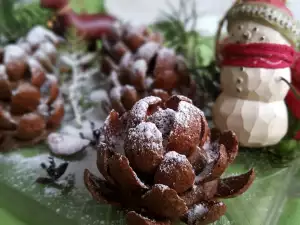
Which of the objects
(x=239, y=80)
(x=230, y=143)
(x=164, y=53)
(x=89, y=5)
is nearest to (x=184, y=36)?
(x=164, y=53)

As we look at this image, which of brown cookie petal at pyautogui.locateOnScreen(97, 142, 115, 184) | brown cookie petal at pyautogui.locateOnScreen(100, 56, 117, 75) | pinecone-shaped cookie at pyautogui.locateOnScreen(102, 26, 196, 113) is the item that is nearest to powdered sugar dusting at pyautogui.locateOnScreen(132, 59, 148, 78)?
pinecone-shaped cookie at pyautogui.locateOnScreen(102, 26, 196, 113)

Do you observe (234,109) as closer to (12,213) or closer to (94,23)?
(12,213)

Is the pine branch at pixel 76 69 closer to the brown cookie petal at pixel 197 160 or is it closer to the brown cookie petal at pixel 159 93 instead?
the brown cookie petal at pixel 159 93

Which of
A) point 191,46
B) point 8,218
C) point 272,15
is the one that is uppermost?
point 272,15

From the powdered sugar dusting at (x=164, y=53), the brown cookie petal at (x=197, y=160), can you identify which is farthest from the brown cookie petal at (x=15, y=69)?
the brown cookie petal at (x=197, y=160)

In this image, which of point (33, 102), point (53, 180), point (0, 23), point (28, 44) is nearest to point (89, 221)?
point (53, 180)

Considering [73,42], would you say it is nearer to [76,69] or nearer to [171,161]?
[76,69]
